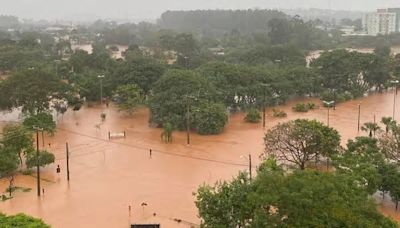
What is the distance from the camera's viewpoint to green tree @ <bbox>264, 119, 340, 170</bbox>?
27.6 meters

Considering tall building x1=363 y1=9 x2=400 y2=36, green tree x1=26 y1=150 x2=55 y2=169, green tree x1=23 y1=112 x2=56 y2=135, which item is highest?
tall building x1=363 y1=9 x2=400 y2=36

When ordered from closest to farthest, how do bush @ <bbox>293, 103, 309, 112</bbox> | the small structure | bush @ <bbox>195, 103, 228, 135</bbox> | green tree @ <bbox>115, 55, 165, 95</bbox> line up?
bush @ <bbox>195, 103, 228, 135</bbox> → the small structure → bush @ <bbox>293, 103, 309, 112</bbox> → green tree @ <bbox>115, 55, 165, 95</bbox>

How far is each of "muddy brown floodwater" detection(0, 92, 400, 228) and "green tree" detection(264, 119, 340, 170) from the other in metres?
2.97

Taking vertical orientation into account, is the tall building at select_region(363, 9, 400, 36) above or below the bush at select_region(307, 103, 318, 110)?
above

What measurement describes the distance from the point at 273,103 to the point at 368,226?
32052 millimetres

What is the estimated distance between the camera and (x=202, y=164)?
105ft

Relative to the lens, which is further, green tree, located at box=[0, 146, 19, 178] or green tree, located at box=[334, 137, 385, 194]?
green tree, located at box=[0, 146, 19, 178]

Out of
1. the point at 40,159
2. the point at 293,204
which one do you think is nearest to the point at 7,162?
the point at 40,159

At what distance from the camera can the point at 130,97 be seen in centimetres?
4481

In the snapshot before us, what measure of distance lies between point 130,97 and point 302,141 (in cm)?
2027

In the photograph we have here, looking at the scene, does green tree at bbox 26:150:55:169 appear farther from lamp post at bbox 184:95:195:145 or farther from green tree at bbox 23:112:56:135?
lamp post at bbox 184:95:195:145

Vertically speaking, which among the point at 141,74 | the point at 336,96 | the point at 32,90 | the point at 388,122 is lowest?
the point at 336,96

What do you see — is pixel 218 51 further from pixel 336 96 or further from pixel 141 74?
pixel 141 74

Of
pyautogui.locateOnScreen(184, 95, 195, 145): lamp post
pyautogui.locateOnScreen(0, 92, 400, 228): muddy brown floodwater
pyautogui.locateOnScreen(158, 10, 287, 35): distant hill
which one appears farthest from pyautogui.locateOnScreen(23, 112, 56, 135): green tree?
pyautogui.locateOnScreen(158, 10, 287, 35): distant hill
